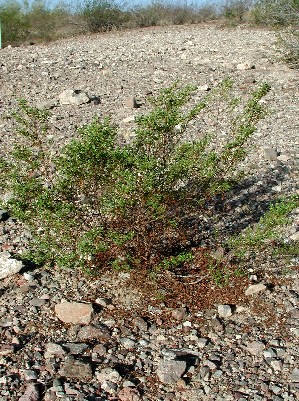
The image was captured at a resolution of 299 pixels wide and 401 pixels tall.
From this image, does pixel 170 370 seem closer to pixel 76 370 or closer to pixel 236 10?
pixel 76 370

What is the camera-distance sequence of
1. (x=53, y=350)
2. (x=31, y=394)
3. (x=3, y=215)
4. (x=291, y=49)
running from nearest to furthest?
1. (x=31, y=394)
2. (x=53, y=350)
3. (x=3, y=215)
4. (x=291, y=49)

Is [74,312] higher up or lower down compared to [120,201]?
lower down

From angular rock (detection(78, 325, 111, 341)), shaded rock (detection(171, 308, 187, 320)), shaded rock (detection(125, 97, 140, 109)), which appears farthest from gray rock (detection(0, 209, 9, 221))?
shaded rock (detection(125, 97, 140, 109))

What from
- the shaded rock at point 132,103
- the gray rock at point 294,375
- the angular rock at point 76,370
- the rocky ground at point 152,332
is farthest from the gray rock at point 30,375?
the shaded rock at point 132,103

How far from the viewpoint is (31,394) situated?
9.20 ft

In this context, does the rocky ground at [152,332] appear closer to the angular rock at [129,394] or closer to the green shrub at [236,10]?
the angular rock at [129,394]

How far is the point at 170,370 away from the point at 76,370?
0.46 meters

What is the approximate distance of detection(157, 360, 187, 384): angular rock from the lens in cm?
293

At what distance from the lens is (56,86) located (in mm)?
9352

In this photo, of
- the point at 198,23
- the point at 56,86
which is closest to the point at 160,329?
the point at 56,86

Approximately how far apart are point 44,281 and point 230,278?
1.16 metres

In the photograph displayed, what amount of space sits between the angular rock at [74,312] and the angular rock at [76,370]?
391 millimetres

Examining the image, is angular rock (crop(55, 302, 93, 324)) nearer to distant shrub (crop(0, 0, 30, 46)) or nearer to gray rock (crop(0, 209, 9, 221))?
gray rock (crop(0, 209, 9, 221))

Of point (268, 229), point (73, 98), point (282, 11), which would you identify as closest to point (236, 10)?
point (282, 11)
